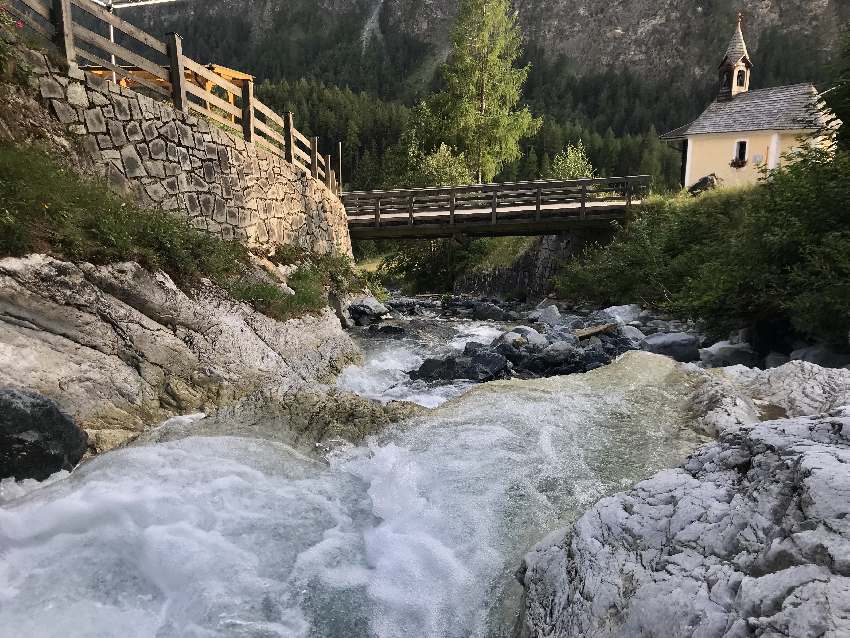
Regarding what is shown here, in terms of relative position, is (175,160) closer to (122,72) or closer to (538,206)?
(122,72)

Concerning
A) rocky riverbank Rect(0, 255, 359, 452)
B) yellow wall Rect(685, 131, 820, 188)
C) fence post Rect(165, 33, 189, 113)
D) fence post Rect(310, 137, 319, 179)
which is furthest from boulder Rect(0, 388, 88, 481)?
yellow wall Rect(685, 131, 820, 188)

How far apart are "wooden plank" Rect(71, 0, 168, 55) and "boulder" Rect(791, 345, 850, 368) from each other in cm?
1164

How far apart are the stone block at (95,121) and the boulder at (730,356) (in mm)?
10555

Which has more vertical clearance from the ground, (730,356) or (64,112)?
(64,112)

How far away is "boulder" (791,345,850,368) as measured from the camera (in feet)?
24.4

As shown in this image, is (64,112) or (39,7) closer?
(39,7)

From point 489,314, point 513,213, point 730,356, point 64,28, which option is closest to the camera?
point 64,28

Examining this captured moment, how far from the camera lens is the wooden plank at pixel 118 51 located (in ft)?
28.3

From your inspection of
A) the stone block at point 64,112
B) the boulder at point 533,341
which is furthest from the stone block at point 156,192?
the boulder at point 533,341

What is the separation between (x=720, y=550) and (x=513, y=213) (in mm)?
18900

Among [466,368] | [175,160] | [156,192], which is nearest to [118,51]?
[175,160]

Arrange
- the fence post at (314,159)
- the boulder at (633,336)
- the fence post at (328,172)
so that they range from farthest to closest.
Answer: the fence post at (328,172), the fence post at (314,159), the boulder at (633,336)

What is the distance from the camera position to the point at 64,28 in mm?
8242

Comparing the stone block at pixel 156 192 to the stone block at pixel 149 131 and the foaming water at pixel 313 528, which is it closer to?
the stone block at pixel 149 131
